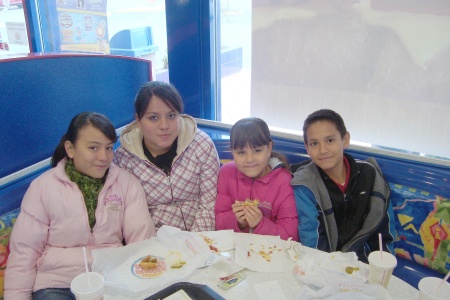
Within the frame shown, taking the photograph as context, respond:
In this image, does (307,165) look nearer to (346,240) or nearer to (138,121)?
(346,240)

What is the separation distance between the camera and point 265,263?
57.2 inches

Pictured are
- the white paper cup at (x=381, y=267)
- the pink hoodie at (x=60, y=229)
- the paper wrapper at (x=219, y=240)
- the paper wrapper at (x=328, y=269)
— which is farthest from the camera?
the pink hoodie at (x=60, y=229)

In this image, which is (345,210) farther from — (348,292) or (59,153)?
(59,153)

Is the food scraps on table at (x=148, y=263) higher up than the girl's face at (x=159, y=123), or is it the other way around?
the girl's face at (x=159, y=123)

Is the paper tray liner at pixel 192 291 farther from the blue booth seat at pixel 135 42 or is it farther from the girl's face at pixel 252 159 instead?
the blue booth seat at pixel 135 42

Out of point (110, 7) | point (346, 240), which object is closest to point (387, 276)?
point (346, 240)

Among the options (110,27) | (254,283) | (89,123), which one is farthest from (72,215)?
(110,27)

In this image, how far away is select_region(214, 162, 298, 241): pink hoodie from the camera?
1.90 m

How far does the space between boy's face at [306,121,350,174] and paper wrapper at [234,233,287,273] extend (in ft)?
1.88

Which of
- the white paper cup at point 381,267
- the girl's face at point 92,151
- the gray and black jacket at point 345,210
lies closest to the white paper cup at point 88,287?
the girl's face at point 92,151

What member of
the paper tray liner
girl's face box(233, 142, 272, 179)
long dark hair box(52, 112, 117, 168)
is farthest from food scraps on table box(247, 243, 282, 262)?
long dark hair box(52, 112, 117, 168)

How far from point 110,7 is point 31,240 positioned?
2375 millimetres

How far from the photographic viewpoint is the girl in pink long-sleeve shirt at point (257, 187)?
192 centimetres

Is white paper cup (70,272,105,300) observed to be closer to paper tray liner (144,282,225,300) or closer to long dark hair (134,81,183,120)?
paper tray liner (144,282,225,300)
